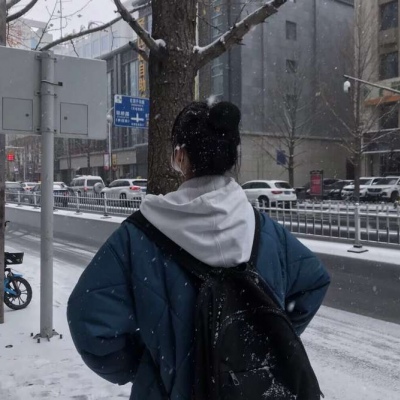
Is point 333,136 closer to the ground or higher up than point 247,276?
higher up

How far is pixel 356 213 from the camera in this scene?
9438 millimetres

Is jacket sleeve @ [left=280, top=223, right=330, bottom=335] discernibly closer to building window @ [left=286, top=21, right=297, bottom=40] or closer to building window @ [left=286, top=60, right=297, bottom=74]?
building window @ [left=286, top=60, right=297, bottom=74]

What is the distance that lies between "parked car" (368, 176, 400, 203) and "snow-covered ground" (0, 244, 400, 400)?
86.8ft

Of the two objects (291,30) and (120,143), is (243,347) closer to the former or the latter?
(291,30)

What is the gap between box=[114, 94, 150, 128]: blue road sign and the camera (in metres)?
12.5

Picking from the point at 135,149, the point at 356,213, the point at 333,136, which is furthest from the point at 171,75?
the point at 135,149

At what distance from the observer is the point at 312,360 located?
5.11 metres

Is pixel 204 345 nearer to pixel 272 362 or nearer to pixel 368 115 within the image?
pixel 272 362

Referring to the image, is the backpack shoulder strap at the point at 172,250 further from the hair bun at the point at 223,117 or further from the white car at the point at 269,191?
the white car at the point at 269,191

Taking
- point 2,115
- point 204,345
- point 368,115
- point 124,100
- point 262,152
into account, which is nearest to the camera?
point 204,345

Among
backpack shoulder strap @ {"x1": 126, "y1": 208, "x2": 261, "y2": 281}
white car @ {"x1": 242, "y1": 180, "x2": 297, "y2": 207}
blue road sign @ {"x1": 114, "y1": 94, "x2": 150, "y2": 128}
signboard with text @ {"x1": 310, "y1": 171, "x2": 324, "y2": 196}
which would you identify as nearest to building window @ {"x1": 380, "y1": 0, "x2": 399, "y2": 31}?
signboard with text @ {"x1": 310, "y1": 171, "x2": 324, "y2": 196}

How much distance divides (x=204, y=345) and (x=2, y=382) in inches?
126

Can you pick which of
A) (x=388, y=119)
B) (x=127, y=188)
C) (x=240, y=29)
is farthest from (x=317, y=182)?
(x=240, y=29)

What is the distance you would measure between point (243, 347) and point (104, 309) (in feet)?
1.38
